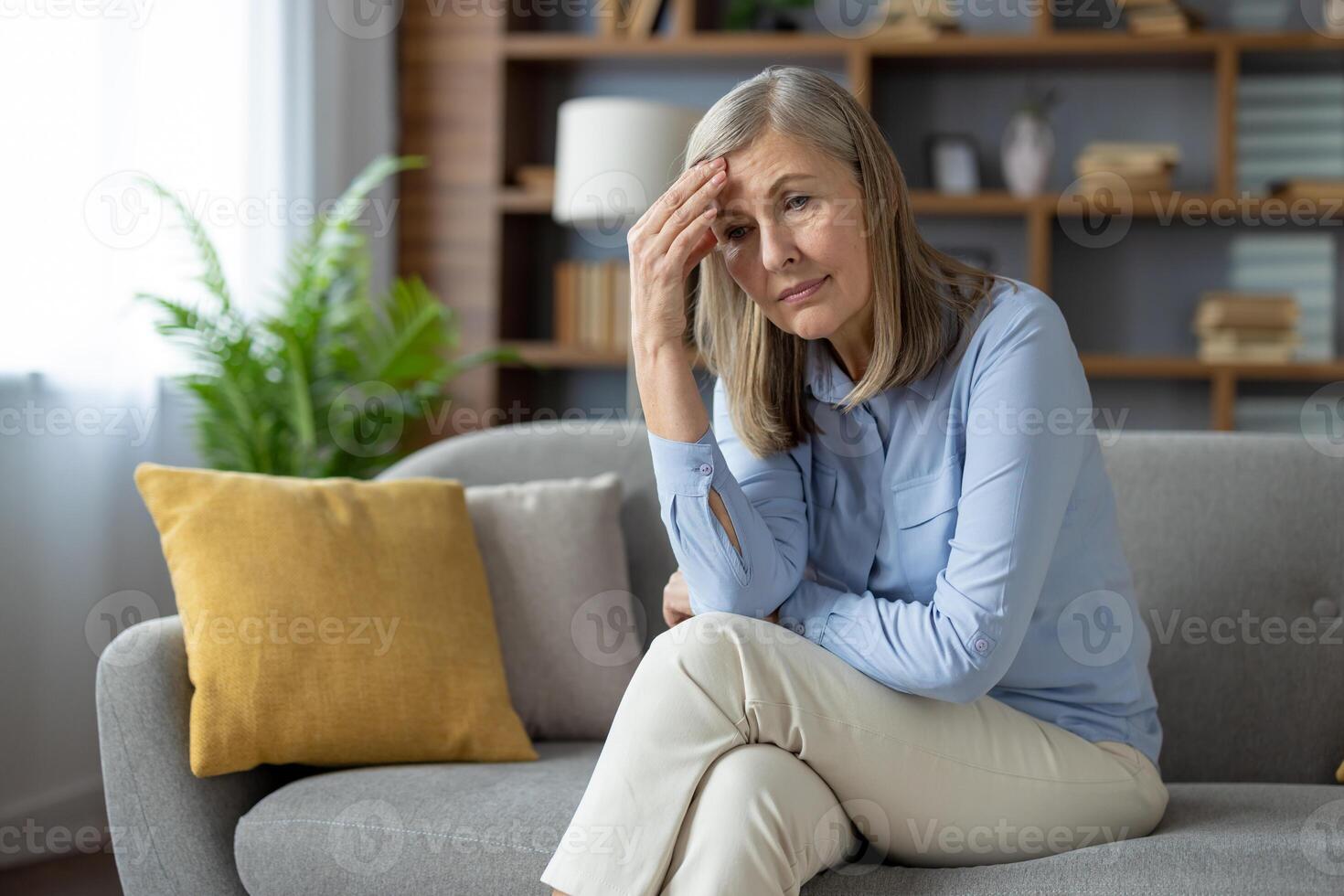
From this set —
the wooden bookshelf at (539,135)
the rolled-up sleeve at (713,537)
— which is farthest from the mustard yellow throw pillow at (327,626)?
the wooden bookshelf at (539,135)

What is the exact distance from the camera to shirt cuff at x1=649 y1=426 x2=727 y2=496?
57.4 inches

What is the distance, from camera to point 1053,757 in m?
1.41

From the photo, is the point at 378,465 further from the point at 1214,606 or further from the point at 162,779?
the point at 1214,606

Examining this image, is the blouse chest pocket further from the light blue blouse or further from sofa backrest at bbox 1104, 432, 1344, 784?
sofa backrest at bbox 1104, 432, 1344, 784

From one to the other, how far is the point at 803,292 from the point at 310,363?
1.73 m

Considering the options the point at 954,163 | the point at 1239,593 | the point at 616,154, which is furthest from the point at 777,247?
the point at 954,163

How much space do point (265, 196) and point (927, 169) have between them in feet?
5.98

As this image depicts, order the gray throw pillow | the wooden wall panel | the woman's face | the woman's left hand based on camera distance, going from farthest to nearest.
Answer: the wooden wall panel → the gray throw pillow → the woman's left hand → the woman's face

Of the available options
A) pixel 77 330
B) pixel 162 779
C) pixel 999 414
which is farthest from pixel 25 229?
pixel 999 414

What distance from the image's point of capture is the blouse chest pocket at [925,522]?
59.6 inches

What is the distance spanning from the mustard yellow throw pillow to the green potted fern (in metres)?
1.03

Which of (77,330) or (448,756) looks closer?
(448,756)

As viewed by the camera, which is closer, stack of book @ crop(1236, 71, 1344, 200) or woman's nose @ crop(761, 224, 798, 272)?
woman's nose @ crop(761, 224, 798, 272)

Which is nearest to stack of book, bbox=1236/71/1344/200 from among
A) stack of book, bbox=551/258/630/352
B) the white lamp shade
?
the white lamp shade
